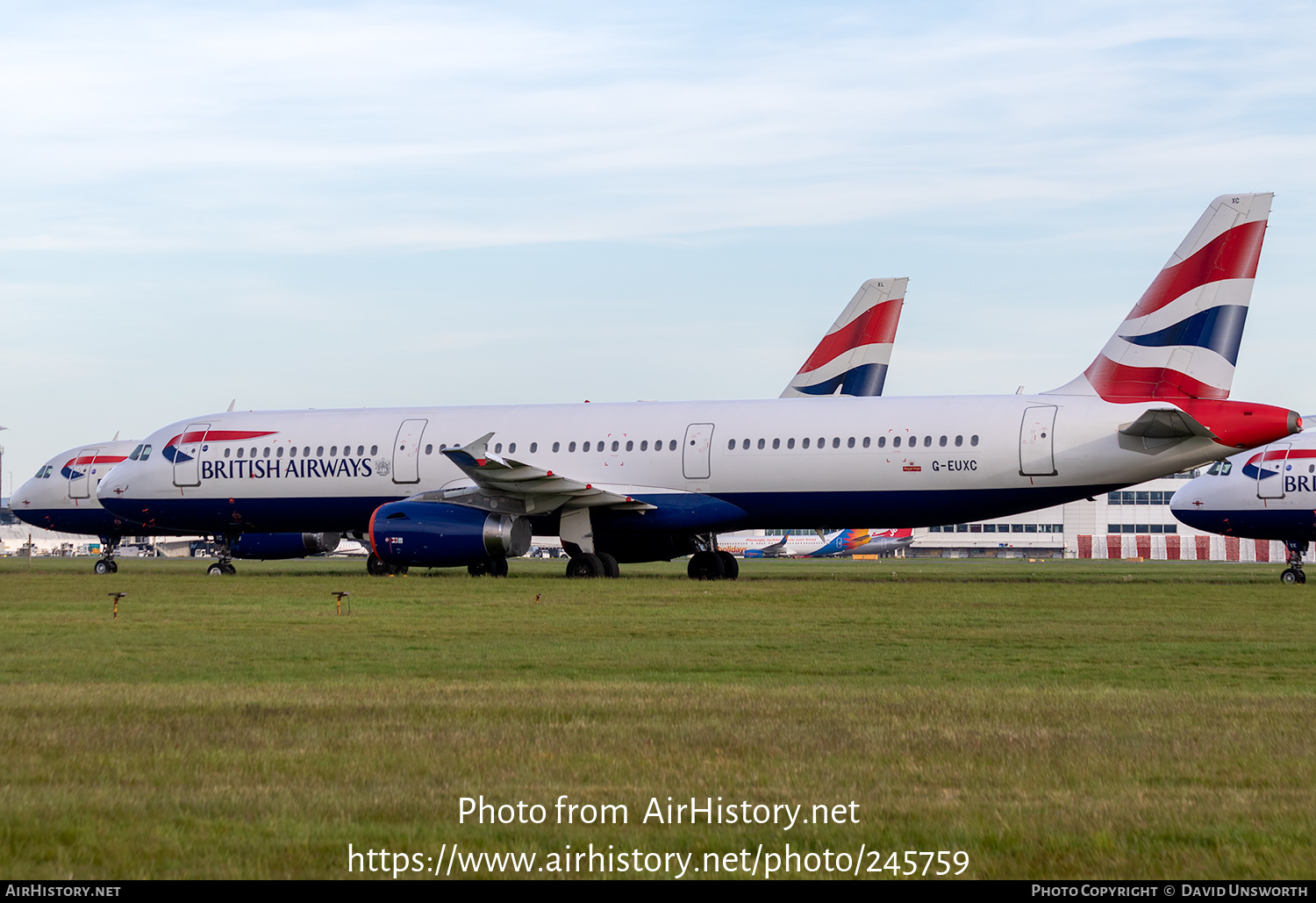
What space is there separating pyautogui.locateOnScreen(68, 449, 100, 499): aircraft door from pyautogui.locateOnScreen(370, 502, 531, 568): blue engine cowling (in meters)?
18.3

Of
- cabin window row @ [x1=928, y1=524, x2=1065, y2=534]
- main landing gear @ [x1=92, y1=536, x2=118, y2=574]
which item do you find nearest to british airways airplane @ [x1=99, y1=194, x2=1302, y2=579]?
main landing gear @ [x1=92, y1=536, x2=118, y2=574]

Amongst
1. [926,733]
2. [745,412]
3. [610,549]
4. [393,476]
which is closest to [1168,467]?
[745,412]

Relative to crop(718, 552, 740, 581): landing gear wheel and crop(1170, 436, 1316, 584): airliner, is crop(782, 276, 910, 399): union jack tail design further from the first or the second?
crop(1170, 436, 1316, 584): airliner

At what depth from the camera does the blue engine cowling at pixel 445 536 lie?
32.2 m

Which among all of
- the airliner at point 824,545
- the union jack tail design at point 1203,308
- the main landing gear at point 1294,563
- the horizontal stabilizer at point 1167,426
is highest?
the union jack tail design at point 1203,308

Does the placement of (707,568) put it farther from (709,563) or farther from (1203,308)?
(1203,308)

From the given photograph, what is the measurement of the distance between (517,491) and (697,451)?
417 cm

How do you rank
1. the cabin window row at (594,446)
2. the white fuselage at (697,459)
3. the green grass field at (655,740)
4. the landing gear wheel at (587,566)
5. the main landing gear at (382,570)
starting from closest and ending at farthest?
the green grass field at (655,740), the white fuselage at (697,459), the cabin window row at (594,446), the landing gear wheel at (587,566), the main landing gear at (382,570)

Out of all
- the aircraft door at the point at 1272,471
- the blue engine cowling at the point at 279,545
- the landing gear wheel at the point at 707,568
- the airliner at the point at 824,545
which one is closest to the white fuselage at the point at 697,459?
the landing gear wheel at the point at 707,568

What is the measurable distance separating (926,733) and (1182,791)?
Answer: 85.7 inches

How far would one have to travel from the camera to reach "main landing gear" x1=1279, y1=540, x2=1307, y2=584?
117 ft

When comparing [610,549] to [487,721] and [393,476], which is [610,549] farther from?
[487,721]

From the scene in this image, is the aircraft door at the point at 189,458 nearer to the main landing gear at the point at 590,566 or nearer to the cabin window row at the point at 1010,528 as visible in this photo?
the main landing gear at the point at 590,566

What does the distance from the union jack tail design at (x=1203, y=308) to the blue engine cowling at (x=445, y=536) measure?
13.2 metres
